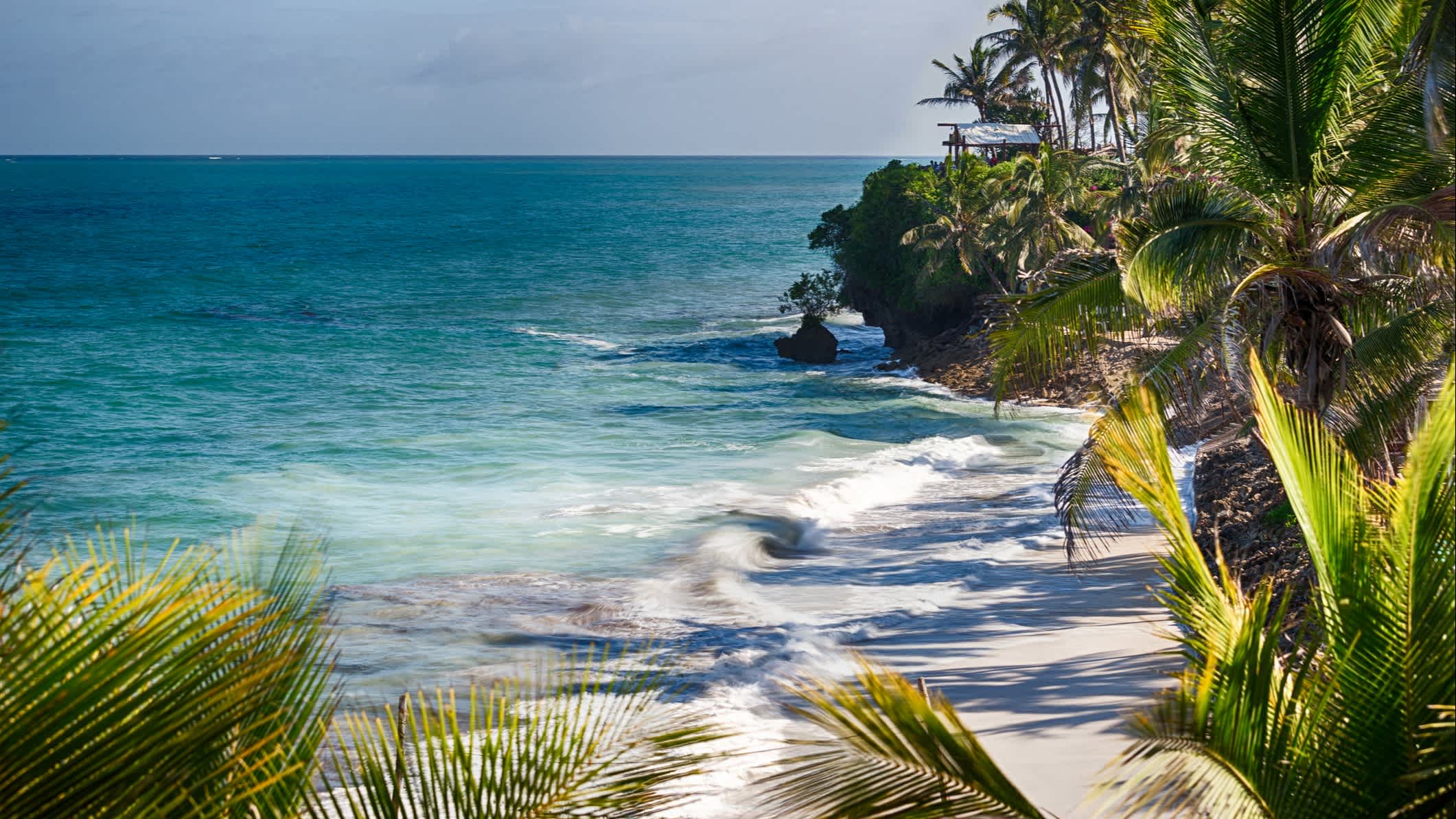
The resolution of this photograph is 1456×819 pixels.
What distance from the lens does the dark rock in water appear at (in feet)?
142

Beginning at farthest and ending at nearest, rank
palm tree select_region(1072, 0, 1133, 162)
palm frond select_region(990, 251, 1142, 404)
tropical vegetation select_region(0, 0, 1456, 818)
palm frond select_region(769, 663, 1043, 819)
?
palm tree select_region(1072, 0, 1133, 162) → palm frond select_region(990, 251, 1142, 404) → palm frond select_region(769, 663, 1043, 819) → tropical vegetation select_region(0, 0, 1456, 818)

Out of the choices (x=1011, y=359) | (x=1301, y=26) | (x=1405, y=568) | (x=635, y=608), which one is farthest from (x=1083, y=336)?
(x=635, y=608)

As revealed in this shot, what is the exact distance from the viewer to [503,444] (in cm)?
3059

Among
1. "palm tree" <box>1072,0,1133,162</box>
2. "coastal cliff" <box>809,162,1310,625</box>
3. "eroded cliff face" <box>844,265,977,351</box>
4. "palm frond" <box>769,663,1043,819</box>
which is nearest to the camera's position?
"palm frond" <box>769,663,1043,819</box>

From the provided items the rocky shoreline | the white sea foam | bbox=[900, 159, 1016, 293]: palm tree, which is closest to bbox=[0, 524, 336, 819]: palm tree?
the rocky shoreline

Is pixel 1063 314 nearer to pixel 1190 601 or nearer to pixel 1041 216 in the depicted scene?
pixel 1190 601

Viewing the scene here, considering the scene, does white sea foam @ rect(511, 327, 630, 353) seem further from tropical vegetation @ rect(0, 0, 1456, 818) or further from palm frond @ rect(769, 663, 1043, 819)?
palm frond @ rect(769, 663, 1043, 819)

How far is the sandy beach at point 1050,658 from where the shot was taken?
10562mm

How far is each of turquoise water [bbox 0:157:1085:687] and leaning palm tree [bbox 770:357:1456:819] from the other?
2.79 m

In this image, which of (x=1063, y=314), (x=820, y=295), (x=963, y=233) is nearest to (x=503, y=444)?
(x=963, y=233)

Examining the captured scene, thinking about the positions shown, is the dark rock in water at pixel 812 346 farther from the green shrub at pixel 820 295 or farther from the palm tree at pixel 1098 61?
the palm tree at pixel 1098 61

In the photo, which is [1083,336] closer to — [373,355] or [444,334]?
[373,355]

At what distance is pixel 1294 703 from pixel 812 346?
1532 inches

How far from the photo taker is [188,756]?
295 centimetres
